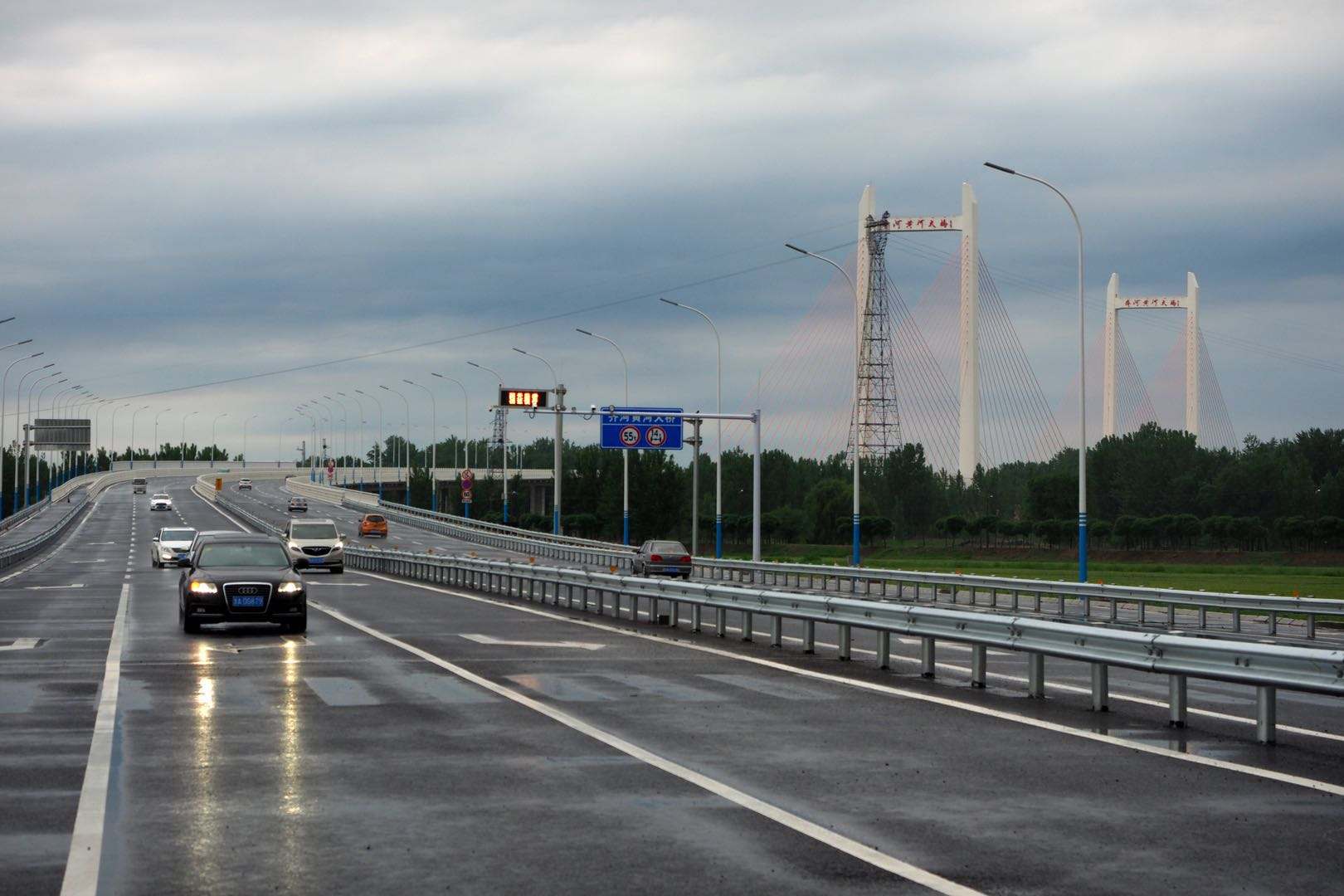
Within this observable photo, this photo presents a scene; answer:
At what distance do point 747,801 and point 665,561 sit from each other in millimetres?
47573

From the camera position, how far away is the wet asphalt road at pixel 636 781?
7.83 m

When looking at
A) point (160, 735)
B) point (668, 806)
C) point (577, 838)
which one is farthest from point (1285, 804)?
point (160, 735)

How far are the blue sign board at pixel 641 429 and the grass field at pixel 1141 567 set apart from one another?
10.4 metres

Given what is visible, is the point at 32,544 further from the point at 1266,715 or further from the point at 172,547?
the point at 1266,715

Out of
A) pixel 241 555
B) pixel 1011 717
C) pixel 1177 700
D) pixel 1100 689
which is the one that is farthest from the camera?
pixel 241 555

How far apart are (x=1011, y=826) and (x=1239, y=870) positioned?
144 cm

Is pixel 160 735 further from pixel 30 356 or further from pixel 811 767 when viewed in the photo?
pixel 30 356

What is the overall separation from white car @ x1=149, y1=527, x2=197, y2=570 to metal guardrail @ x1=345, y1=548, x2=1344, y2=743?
3085cm

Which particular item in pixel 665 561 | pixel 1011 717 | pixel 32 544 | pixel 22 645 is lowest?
pixel 32 544

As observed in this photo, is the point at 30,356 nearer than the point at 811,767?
No

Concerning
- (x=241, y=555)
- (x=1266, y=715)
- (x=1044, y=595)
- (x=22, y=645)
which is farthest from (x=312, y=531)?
(x=1266, y=715)

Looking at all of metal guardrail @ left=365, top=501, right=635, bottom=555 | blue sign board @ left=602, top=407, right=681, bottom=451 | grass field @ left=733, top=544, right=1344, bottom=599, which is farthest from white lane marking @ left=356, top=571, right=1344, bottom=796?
metal guardrail @ left=365, top=501, right=635, bottom=555

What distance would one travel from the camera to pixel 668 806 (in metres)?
9.63

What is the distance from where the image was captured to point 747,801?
984 centimetres
